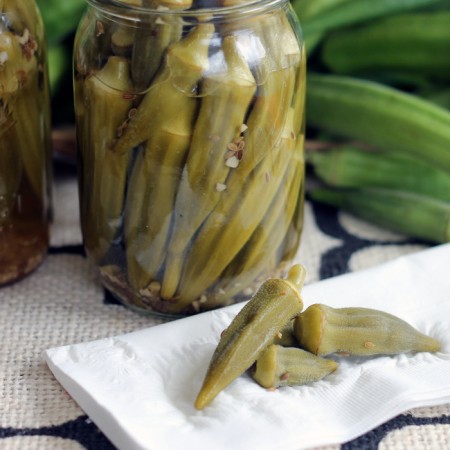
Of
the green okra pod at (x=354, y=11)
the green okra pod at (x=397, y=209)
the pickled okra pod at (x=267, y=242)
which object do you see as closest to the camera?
the pickled okra pod at (x=267, y=242)

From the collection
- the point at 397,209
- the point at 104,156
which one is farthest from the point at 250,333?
the point at 397,209

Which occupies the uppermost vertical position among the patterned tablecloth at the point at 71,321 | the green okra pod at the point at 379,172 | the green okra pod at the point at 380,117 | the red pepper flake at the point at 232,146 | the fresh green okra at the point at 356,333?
the red pepper flake at the point at 232,146

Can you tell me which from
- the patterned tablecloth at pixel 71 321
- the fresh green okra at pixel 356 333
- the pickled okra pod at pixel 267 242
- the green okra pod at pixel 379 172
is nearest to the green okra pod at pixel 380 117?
the green okra pod at pixel 379 172

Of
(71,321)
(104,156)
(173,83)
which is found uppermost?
(173,83)

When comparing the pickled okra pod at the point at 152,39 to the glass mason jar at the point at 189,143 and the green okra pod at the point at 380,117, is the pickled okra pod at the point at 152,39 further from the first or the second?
the green okra pod at the point at 380,117

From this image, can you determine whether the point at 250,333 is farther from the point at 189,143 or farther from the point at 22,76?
the point at 22,76

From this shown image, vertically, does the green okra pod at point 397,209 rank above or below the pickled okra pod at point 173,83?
below

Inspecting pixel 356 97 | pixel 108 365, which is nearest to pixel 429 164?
pixel 356 97
